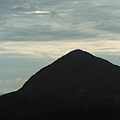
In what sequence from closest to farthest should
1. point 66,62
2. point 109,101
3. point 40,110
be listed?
point 40,110
point 109,101
point 66,62

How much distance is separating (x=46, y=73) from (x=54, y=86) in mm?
14106

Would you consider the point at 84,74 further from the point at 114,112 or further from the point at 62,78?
the point at 114,112

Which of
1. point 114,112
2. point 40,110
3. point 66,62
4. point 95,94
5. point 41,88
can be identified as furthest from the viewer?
point 66,62

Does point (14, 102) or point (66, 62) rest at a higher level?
point (66, 62)

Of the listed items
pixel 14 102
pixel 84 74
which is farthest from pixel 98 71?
pixel 14 102

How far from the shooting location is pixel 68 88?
169875mm

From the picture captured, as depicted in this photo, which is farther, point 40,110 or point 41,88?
point 41,88

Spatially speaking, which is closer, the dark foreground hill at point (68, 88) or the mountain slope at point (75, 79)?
the dark foreground hill at point (68, 88)

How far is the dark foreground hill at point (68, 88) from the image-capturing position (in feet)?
481

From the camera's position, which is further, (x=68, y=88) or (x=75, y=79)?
(x=75, y=79)

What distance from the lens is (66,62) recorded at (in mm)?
190250

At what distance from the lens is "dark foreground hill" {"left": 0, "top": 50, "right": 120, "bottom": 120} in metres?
146

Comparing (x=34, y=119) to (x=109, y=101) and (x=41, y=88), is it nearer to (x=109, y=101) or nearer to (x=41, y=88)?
(x=109, y=101)

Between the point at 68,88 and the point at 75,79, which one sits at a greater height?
the point at 75,79
